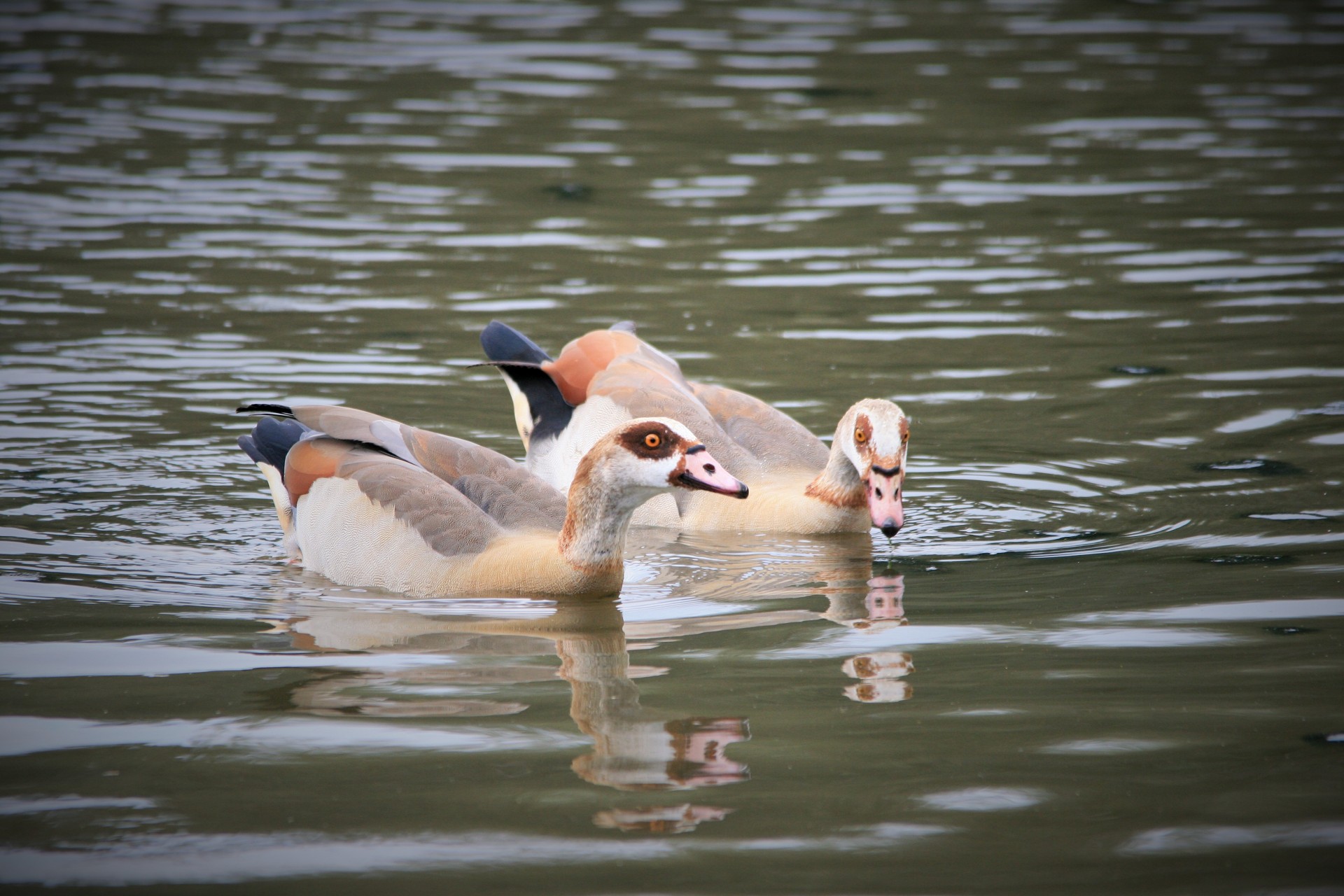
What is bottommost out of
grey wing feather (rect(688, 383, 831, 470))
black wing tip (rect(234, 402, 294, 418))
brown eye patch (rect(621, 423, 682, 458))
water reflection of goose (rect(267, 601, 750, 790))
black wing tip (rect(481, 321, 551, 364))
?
water reflection of goose (rect(267, 601, 750, 790))

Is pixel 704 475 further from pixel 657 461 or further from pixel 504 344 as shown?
pixel 504 344

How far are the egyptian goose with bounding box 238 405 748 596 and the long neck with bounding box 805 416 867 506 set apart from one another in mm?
1708

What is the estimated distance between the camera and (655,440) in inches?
302

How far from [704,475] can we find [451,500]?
1355mm

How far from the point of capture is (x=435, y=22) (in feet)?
88.2

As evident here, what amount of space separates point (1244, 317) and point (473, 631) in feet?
27.5

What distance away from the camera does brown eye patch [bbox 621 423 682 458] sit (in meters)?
7.67

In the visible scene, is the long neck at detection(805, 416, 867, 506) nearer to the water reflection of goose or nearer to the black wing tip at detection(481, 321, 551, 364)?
the water reflection of goose

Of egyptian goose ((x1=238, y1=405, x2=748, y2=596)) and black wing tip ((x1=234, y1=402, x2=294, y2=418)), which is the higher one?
black wing tip ((x1=234, y1=402, x2=294, y2=418))

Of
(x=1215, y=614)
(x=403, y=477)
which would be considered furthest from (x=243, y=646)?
(x=1215, y=614)

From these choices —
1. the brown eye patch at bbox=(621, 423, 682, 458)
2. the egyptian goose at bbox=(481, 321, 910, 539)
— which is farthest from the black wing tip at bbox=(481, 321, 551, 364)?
the brown eye patch at bbox=(621, 423, 682, 458)

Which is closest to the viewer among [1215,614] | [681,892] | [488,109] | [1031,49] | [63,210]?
[681,892]

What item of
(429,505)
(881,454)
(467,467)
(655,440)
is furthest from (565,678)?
(881,454)

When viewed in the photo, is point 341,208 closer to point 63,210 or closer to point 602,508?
point 63,210
